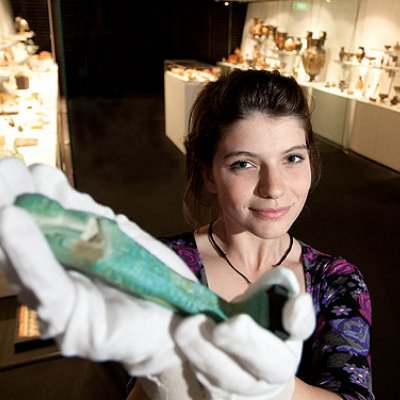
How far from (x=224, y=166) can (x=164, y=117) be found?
5.99 meters

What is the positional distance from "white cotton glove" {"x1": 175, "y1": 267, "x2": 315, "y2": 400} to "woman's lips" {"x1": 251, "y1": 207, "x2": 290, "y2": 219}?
355 millimetres

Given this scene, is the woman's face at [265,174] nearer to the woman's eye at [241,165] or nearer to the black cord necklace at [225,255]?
the woman's eye at [241,165]

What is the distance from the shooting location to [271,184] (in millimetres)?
814

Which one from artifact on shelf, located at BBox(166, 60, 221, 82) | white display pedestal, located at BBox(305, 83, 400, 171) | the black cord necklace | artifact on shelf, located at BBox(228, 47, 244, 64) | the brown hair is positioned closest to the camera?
the brown hair

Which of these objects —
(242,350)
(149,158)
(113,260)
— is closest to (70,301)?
(113,260)

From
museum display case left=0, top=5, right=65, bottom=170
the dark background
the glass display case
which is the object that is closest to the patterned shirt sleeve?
the dark background

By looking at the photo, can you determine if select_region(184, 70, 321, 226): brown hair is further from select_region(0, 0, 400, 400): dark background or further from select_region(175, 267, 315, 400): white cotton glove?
select_region(0, 0, 400, 400): dark background

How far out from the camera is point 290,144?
0.86 m

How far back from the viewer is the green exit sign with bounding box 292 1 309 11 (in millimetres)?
6215

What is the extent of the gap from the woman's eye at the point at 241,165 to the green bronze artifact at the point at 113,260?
1.33 feet

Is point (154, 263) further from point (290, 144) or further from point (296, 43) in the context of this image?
point (296, 43)

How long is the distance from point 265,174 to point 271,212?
7 centimetres

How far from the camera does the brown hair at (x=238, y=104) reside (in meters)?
0.93

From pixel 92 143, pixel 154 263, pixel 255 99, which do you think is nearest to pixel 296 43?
pixel 92 143
